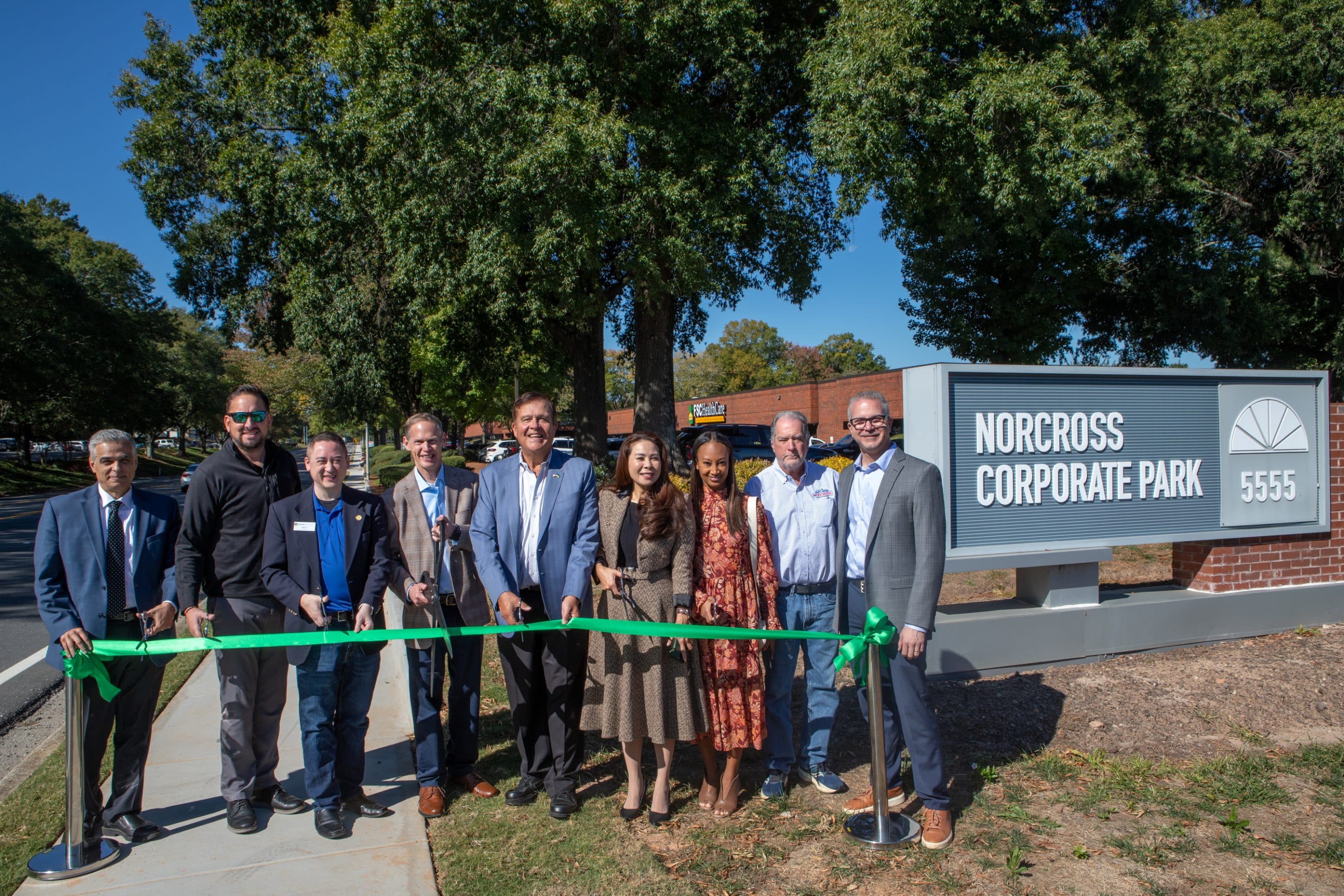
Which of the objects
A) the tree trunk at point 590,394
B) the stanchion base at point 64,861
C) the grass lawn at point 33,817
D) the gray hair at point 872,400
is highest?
the tree trunk at point 590,394

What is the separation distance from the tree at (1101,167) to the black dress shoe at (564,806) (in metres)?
10.9

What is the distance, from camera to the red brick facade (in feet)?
123

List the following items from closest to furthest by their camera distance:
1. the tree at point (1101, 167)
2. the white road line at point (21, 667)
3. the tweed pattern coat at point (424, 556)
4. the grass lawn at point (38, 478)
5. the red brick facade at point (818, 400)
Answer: the tweed pattern coat at point (424, 556) → the white road line at point (21, 667) → the tree at point (1101, 167) → the grass lawn at point (38, 478) → the red brick facade at point (818, 400)

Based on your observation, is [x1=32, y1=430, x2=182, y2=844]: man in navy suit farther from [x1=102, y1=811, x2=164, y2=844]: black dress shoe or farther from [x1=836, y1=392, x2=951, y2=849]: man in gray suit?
[x1=836, y1=392, x2=951, y2=849]: man in gray suit

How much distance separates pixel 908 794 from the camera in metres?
4.31

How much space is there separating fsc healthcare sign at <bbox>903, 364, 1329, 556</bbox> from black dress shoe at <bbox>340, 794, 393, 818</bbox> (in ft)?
12.3

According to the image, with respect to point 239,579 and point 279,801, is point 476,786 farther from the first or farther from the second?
point 239,579

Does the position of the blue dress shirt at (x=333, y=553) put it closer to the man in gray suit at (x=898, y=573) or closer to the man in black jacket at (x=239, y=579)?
the man in black jacket at (x=239, y=579)

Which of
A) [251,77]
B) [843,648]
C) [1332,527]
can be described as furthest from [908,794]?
[251,77]

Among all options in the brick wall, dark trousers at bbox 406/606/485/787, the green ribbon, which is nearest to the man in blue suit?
the green ribbon

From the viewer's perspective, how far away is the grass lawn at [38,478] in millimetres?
31344

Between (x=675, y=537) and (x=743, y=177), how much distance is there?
10786 mm

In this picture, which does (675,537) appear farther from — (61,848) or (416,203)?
(416,203)

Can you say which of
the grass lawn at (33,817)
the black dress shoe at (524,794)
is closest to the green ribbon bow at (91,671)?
the grass lawn at (33,817)
